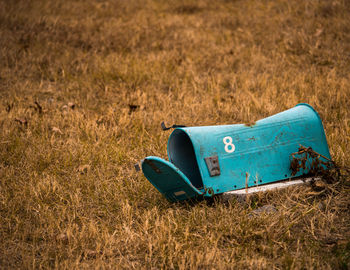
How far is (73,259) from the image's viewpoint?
2.08 metres

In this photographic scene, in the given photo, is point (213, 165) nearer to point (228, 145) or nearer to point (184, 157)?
point (228, 145)

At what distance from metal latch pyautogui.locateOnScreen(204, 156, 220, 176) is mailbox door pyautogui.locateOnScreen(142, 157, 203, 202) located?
0.56 feet

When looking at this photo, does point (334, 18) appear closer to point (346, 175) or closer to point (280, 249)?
point (346, 175)

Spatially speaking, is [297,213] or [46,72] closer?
[297,213]

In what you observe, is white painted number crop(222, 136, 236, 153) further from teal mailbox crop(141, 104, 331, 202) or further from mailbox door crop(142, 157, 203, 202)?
mailbox door crop(142, 157, 203, 202)

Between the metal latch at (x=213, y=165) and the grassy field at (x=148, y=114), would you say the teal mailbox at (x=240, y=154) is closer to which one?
the metal latch at (x=213, y=165)

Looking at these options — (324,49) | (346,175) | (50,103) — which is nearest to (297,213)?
(346,175)

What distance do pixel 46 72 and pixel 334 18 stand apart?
5414 millimetres

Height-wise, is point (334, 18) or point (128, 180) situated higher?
point (334, 18)

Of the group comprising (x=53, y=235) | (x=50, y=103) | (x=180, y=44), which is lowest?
(x=53, y=235)

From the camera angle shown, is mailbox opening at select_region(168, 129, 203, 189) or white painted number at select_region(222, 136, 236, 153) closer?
white painted number at select_region(222, 136, 236, 153)

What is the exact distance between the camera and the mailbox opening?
9.24ft

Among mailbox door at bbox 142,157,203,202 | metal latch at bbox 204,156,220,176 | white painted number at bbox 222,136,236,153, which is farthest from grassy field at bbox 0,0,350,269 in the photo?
white painted number at bbox 222,136,236,153

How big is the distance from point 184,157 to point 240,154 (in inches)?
21.5
